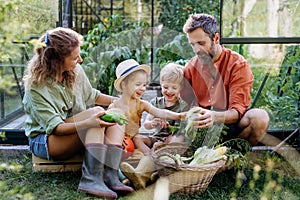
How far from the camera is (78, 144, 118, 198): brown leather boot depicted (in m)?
2.93

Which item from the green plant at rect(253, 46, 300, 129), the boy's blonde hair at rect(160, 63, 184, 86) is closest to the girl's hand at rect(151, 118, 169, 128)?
the boy's blonde hair at rect(160, 63, 184, 86)

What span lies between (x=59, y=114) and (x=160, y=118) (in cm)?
70

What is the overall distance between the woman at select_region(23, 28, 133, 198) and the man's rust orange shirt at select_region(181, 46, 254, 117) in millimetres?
698

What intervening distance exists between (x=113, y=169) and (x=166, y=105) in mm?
696

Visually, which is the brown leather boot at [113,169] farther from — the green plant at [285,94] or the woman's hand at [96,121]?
the green plant at [285,94]

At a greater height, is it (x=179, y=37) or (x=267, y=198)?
(x=179, y=37)

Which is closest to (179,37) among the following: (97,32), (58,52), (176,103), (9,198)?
(97,32)

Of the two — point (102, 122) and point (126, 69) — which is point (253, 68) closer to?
point (126, 69)

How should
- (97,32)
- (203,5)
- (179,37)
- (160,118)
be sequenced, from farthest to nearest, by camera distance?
(203,5) → (97,32) → (179,37) → (160,118)

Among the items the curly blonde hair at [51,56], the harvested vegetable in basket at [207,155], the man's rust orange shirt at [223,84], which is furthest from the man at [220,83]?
the curly blonde hair at [51,56]

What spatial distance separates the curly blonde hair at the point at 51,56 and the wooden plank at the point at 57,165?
22.3 inches

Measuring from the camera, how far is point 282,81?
423 cm

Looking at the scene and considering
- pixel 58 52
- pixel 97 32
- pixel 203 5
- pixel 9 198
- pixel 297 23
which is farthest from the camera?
pixel 203 5

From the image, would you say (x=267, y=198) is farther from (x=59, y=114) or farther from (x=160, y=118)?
(x=59, y=114)
